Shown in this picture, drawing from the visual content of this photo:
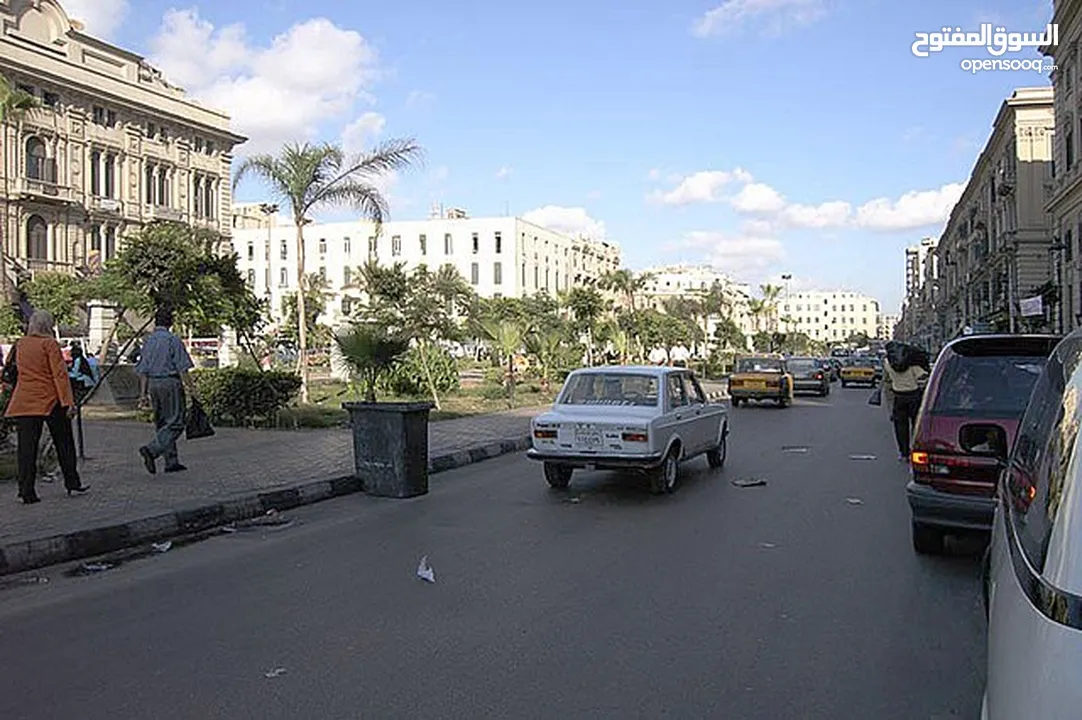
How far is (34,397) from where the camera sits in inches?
398

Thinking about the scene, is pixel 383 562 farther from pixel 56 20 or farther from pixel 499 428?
pixel 56 20

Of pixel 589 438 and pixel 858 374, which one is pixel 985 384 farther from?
pixel 858 374

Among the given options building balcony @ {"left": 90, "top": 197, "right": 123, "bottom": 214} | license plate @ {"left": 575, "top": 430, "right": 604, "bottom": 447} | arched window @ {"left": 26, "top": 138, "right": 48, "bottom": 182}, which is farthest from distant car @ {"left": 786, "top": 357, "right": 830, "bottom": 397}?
building balcony @ {"left": 90, "top": 197, "right": 123, "bottom": 214}

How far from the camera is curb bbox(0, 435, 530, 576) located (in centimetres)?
809

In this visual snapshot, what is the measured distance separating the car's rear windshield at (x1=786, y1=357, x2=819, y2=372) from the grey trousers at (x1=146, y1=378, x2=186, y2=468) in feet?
101

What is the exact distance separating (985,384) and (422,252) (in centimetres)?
10653

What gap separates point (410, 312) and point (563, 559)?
1074 inches

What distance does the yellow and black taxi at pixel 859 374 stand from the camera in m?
51.4

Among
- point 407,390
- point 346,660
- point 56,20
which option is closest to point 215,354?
point 407,390

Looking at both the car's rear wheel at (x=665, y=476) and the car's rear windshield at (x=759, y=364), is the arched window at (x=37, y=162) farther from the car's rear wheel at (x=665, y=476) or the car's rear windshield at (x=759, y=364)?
the car's rear wheel at (x=665, y=476)

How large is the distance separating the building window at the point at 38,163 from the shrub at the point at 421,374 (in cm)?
5108

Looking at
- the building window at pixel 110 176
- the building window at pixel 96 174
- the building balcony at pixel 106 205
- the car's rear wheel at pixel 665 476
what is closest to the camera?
the car's rear wheel at pixel 665 476

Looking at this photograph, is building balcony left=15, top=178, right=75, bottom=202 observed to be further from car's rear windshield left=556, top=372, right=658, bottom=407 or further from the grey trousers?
car's rear windshield left=556, top=372, right=658, bottom=407

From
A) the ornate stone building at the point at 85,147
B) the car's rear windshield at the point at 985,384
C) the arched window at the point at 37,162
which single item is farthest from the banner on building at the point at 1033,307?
the arched window at the point at 37,162
